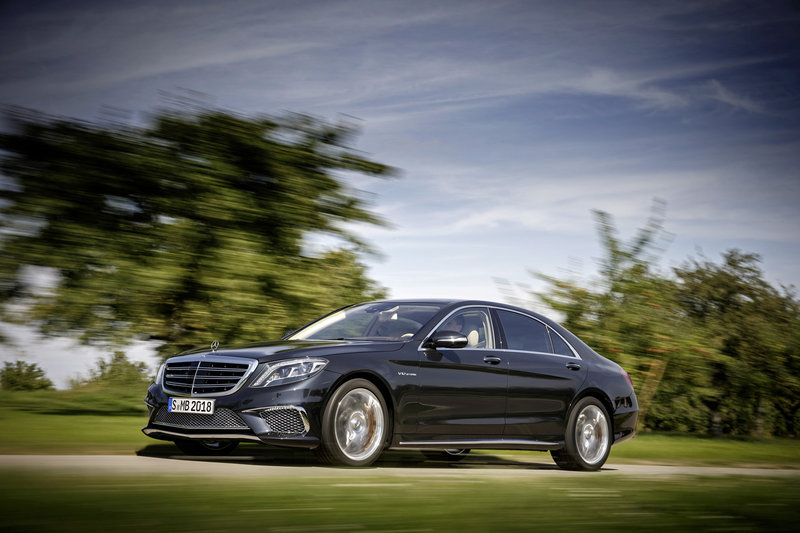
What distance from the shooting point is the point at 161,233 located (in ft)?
58.6

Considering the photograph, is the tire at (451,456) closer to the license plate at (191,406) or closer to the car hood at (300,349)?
the car hood at (300,349)

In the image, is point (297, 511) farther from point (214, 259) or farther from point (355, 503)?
point (214, 259)

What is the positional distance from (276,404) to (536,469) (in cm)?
360

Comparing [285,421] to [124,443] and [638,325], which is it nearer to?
[124,443]

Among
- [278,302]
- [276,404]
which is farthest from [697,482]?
[278,302]

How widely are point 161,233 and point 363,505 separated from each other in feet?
42.0

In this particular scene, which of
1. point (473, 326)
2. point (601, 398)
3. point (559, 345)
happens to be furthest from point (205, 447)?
point (601, 398)

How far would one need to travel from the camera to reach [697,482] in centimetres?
891

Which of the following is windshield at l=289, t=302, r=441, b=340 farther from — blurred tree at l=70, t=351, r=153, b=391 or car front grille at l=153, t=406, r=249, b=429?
blurred tree at l=70, t=351, r=153, b=391

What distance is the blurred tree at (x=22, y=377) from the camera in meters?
17.4

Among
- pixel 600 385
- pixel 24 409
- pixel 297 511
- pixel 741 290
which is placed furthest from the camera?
pixel 741 290

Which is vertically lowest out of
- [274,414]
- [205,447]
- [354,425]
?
[205,447]

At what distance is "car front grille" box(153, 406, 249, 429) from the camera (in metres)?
8.16

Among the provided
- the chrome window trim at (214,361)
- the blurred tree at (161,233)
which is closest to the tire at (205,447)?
the chrome window trim at (214,361)
